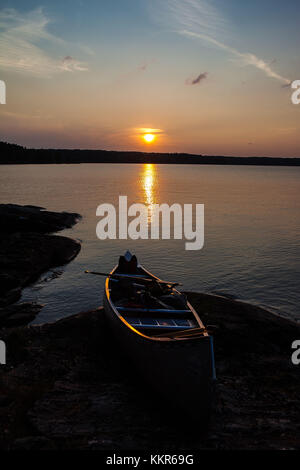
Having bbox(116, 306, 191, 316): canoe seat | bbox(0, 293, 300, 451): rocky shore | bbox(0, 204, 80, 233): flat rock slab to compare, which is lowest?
bbox(0, 293, 300, 451): rocky shore

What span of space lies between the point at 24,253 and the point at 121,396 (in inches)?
783

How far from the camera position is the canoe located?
8367 millimetres

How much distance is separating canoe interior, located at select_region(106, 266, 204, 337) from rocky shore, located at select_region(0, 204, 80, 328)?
679cm

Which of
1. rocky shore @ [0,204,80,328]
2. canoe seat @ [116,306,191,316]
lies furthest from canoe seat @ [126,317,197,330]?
rocky shore @ [0,204,80,328]

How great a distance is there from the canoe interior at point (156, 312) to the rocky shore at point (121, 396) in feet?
4.13

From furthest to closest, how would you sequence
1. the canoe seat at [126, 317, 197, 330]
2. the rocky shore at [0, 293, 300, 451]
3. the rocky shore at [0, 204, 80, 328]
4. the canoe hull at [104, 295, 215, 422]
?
the rocky shore at [0, 204, 80, 328]
the canoe seat at [126, 317, 197, 330]
the canoe hull at [104, 295, 215, 422]
the rocky shore at [0, 293, 300, 451]

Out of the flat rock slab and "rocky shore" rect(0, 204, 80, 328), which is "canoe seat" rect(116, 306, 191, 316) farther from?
the flat rock slab

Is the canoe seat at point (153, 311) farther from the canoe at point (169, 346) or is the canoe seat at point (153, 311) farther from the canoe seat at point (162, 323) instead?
the canoe seat at point (162, 323)

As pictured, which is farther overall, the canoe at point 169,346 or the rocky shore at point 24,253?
the rocky shore at point 24,253

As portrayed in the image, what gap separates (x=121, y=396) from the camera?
9586 mm

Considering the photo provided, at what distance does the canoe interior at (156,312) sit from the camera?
1113cm

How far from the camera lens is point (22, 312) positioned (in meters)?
18.1

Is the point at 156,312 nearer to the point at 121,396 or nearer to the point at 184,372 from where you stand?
the point at 121,396

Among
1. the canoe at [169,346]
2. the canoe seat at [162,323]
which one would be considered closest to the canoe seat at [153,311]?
the canoe at [169,346]
